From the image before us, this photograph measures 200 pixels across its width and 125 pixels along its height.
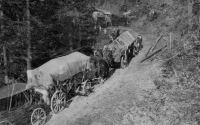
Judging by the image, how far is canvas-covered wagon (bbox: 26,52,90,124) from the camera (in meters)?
9.36

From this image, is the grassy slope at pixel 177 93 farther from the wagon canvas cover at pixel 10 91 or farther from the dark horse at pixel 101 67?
the wagon canvas cover at pixel 10 91

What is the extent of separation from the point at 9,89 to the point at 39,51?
15.4ft

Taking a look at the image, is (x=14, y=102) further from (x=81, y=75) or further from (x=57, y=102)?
(x=81, y=75)

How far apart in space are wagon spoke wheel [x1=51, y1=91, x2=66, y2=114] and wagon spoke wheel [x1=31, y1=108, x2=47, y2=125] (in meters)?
0.56

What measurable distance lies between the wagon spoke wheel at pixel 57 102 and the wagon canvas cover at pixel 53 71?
0.75 metres

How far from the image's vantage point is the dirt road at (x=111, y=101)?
925cm

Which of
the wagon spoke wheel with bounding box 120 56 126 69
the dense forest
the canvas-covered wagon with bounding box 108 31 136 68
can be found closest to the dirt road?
the wagon spoke wheel with bounding box 120 56 126 69

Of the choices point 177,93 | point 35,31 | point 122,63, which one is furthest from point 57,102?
point 122,63

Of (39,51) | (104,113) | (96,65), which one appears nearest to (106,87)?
(96,65)

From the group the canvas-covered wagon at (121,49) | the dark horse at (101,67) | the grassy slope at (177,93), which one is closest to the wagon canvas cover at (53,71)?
the dark horse at (101,67)

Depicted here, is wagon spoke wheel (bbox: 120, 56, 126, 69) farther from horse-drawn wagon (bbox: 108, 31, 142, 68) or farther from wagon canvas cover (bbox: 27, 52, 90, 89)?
wagon canvas cover (bbox: 27, 52, 90, 89)

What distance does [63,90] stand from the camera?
412 inches

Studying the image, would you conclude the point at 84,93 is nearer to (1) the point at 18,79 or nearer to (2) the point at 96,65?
(2) the point at 96,65

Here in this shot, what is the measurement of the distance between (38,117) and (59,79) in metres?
2.03
